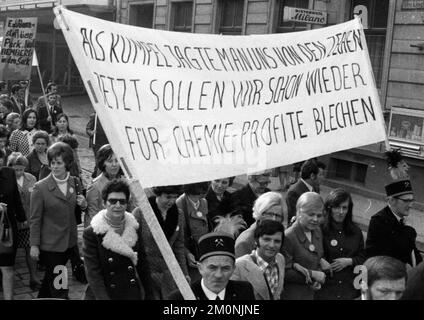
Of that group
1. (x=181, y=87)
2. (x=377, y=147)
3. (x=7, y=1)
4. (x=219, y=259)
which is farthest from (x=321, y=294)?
(x=7, y=1)

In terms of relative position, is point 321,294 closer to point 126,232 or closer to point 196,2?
point 126,232

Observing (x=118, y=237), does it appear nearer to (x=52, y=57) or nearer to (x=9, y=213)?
(x=9, y=213)

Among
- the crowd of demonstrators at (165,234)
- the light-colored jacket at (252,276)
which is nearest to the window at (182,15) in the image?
the crowd of demonstrators at (165,234)

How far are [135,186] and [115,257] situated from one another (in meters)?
1.14

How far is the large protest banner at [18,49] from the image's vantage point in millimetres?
11008

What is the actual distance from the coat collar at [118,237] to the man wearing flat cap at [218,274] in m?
0.79

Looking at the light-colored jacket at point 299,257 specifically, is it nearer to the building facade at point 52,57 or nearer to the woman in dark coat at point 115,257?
the woman in dark coat at point 115,257

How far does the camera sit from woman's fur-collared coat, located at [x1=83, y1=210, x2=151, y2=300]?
12.2ft

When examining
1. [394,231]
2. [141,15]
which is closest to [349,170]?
[394,231]

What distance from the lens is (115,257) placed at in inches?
148

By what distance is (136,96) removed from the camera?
3.13 m

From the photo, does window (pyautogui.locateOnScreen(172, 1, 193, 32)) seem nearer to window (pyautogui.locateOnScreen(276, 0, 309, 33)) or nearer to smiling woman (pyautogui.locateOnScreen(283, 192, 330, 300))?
window (pyautogui.locateOnScreen(276, 0, 309, 33))

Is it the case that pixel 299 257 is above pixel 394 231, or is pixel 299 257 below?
below

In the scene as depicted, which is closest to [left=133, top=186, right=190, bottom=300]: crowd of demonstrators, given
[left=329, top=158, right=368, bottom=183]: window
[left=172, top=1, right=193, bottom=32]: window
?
[left=329, top=158, right=368, bottom=183]: window
